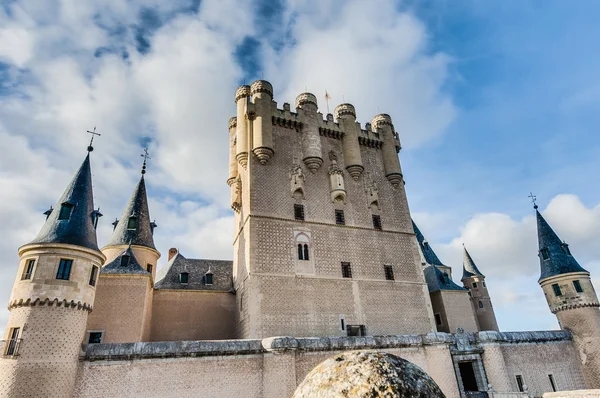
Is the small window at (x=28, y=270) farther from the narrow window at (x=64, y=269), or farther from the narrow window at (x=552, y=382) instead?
the narrow window at (x=552, y=382)

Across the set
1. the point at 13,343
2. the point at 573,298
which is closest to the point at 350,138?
the point at 573,298

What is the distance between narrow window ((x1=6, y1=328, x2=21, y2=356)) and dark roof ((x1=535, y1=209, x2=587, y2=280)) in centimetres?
2952

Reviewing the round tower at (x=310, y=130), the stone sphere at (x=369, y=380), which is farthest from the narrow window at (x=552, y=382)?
the stone sphere at (x=369, y=380)


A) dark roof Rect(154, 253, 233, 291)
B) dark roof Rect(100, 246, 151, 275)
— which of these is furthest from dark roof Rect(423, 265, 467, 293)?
dark roof Rect(100, 246, 151, 275)

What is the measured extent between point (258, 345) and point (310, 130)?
619 inches

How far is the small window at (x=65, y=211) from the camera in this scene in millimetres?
14927

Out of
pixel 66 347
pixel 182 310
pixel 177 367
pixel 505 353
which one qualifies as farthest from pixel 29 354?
pixel 505 353

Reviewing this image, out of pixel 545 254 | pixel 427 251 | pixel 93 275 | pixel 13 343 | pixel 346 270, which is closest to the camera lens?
pixel 13 343

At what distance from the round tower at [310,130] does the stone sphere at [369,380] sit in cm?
2154

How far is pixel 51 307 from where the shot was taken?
12828 millimetres

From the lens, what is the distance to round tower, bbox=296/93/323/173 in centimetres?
2439

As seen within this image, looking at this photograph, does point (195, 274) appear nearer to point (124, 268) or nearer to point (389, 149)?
point (124, 268)

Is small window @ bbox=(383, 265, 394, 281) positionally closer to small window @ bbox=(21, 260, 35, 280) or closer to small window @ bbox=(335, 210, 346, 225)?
small window @ bbox=(335, 210, 346, 225)

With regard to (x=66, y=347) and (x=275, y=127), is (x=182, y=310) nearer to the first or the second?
(x=66, y=347)
